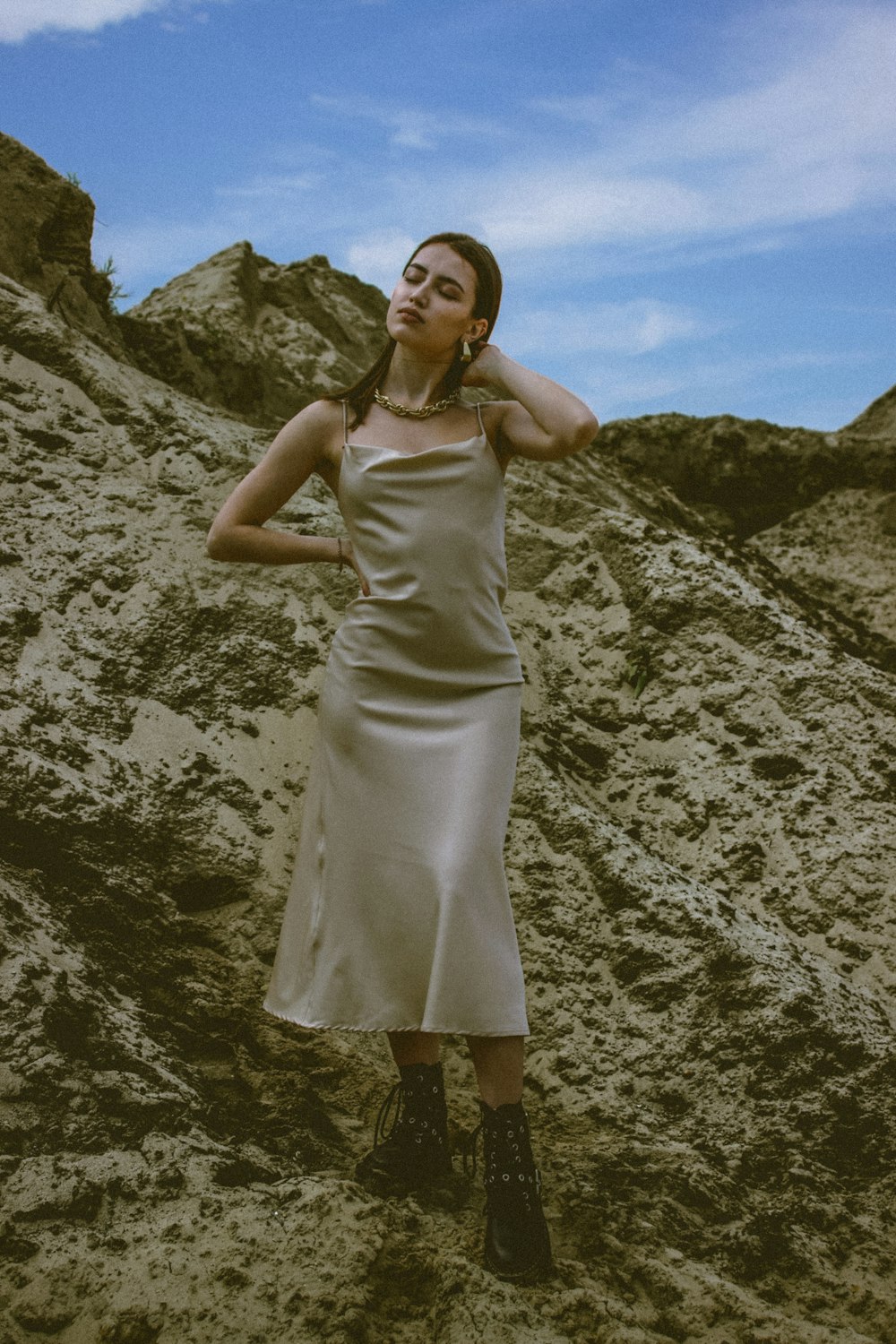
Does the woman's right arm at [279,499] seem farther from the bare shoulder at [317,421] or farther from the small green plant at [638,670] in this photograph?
the small green plant at [638,670]

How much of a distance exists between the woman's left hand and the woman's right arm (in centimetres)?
31

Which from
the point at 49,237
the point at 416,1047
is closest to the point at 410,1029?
the point at 416,1047

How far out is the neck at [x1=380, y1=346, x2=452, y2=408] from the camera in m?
2.71

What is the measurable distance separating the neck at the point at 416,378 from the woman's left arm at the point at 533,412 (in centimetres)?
7

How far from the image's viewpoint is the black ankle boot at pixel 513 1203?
2.28 m

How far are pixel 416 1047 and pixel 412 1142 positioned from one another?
19cm

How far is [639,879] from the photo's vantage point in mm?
3346

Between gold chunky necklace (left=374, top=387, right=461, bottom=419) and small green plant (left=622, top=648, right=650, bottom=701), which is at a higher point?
gold chunky necklace (left=374, top=387, right=461, bottom=419)

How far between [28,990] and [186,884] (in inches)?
27.1

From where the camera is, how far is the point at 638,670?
13.4ft

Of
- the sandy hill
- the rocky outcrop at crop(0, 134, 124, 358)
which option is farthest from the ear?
the rocky outcrop at crop(0, 134, 124, 358)

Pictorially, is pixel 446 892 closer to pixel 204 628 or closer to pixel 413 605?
pixel 413 605

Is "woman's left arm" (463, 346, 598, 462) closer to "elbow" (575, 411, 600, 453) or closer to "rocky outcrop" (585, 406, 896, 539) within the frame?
"elbow" (575, 411, 600, 453)

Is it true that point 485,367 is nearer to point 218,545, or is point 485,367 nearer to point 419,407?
point 419,407
